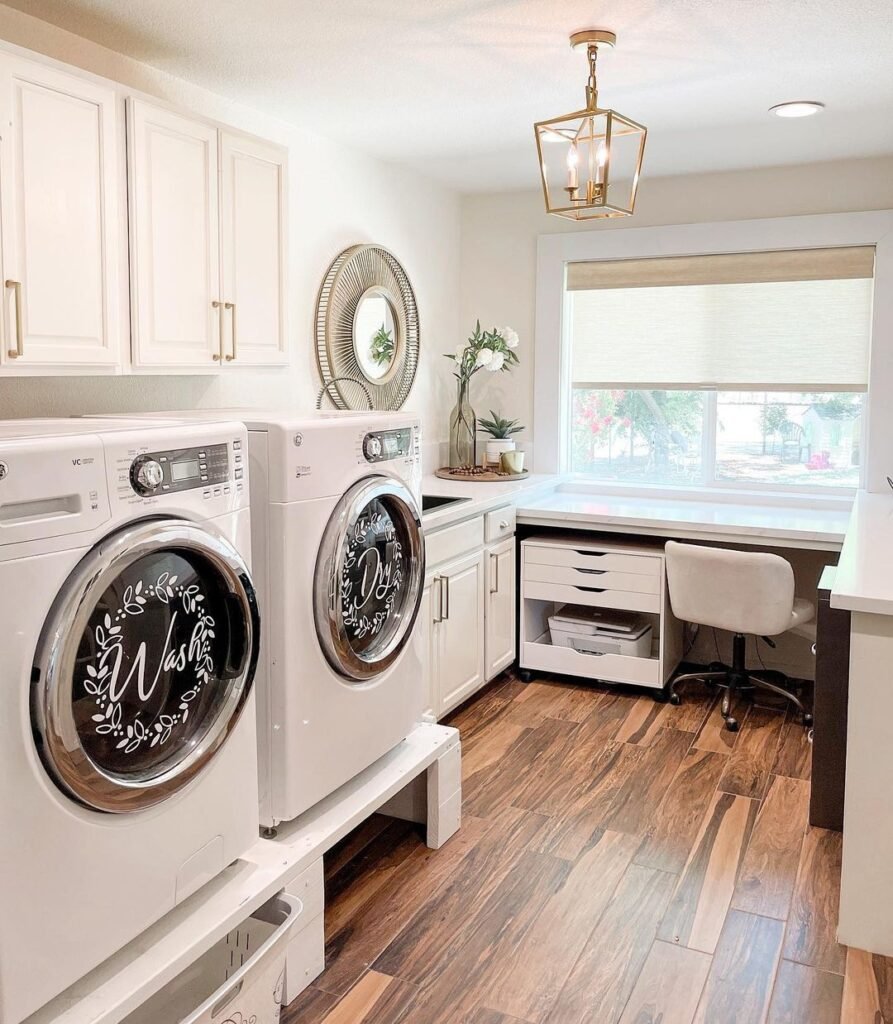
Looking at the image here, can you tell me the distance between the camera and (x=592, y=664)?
396cm

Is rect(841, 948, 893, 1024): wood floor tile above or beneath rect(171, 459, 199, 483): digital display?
beneath

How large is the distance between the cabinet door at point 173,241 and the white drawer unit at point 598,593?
186 cm

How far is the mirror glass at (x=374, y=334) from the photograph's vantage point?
149 inches

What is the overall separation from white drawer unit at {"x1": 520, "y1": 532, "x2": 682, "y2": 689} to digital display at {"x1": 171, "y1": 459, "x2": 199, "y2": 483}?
240 cm

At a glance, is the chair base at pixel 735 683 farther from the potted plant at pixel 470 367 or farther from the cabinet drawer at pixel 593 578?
the potted plant at pixel 470 367

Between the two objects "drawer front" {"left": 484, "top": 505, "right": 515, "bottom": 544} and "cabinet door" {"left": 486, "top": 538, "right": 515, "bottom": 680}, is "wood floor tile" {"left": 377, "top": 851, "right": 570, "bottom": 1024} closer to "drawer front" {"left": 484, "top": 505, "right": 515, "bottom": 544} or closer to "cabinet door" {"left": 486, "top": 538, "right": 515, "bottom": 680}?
"cabinet door" {"left": 486, "top": 538, "right": 515, "bottom": 680}

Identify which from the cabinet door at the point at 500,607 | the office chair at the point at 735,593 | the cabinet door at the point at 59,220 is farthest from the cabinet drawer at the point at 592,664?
the cabinet door at the point at 59,220

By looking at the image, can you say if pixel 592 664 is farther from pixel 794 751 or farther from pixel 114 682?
pixel 114 682

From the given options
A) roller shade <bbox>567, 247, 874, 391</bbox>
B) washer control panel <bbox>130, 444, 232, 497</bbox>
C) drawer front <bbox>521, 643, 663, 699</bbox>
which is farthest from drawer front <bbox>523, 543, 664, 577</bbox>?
washer control panel <bbox>130, 444, 232, 497</bbox>

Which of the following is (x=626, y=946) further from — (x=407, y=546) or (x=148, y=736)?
(x=148, y=736)

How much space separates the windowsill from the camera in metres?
4.07

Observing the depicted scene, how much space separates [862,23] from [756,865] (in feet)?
7.30

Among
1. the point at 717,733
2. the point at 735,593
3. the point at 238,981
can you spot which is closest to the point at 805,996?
the point at 238,981

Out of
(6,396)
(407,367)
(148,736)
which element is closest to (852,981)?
(148,736)
